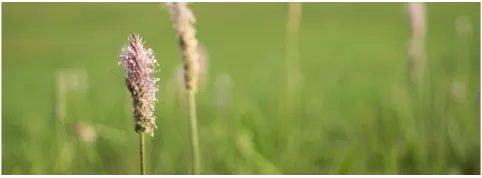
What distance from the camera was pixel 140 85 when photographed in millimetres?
1146

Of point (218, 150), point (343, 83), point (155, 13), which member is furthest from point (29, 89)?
point (343, 83)

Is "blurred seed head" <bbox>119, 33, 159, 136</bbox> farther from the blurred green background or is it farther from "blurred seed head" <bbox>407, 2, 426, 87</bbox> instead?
"blurred seed head" <bbox>407, 2, 426, 87</bbox>

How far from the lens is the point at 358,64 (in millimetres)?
1799

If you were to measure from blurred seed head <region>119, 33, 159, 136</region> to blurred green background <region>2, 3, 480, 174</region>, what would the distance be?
1.49 ft

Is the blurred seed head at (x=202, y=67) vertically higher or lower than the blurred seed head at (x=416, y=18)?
lower

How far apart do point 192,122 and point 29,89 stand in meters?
0.61

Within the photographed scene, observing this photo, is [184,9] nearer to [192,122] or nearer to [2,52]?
[192,122]

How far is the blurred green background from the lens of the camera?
169 centimetres

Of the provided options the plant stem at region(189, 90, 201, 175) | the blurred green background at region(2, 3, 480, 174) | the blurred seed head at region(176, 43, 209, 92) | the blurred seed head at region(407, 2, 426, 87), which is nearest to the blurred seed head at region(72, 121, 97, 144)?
the blurred green background at region(2, 3, 480, 174)

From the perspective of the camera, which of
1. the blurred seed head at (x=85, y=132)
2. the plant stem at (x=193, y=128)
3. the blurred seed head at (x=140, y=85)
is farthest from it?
the blurred seed head at (x=85, y=132)

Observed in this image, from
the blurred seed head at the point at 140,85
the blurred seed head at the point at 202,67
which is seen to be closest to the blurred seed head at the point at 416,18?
the blurred seed head at the point at 202,67

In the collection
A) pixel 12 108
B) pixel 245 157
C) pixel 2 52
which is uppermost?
pixel 2 52

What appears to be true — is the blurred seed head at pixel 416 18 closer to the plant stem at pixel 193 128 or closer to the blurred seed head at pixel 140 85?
the plant stem at pixel 193 128

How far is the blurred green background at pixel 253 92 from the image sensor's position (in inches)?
66.5
